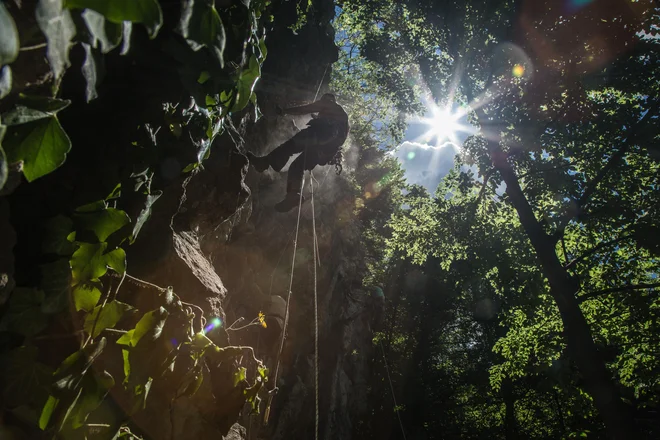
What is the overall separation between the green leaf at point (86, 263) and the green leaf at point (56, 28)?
2.37 feet

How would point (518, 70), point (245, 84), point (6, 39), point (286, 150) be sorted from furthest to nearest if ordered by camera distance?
point (518, 70)
point (286, 150)
point (245, 84)
point (6, 39)

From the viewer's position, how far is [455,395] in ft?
57.2

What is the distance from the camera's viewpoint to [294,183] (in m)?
4.71

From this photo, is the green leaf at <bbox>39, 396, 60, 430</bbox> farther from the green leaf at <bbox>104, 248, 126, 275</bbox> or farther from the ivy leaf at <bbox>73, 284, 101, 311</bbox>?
the green leaf at <bbox>104, 248, 126, 275</bbox>

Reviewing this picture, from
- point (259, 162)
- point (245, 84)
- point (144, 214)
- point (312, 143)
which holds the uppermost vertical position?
point (312, 143)

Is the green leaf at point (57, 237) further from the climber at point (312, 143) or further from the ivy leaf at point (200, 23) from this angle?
the climber at point (312, 143)

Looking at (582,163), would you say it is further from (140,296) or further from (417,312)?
(417,312)

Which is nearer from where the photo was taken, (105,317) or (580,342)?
(105,317)

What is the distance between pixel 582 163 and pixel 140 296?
8.72m

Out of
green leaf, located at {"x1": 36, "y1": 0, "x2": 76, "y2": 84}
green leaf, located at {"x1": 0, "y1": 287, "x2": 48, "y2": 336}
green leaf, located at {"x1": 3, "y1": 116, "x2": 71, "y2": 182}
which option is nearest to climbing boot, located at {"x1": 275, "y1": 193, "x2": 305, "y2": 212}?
Result: green leaf, located at {"x1": 0, "y1": 287, "x2": 48, "y2": 336}

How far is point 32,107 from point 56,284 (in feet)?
2.14

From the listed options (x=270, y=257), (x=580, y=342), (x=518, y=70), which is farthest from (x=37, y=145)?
(x=270, y=257)

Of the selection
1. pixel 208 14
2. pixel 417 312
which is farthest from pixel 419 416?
pixel 208 14

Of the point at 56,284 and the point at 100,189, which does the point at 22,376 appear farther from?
the point at 100,189
